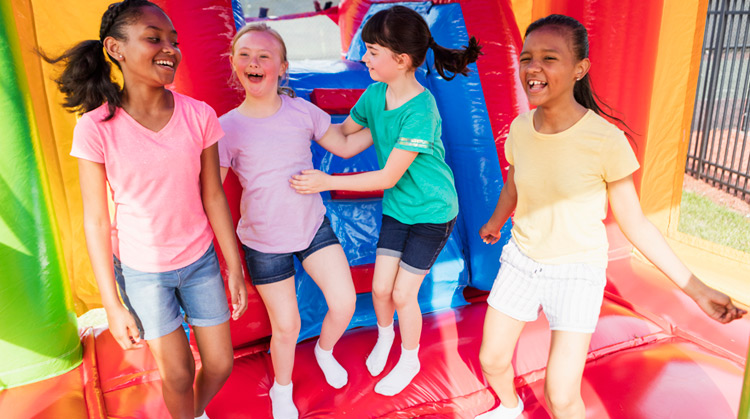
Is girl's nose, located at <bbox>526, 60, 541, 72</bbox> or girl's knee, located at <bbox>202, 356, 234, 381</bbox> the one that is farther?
girl's knee, located at <bbox>202, 356, 234, 381</bbox>

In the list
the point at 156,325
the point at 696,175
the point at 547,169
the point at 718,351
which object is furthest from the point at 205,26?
the point at 696,175

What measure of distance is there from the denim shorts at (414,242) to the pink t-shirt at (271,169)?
29cm

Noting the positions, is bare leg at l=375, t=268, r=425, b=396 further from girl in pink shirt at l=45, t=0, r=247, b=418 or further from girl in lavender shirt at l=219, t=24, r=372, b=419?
girl in pink shirt at l=45, t=0, r=247, b=418

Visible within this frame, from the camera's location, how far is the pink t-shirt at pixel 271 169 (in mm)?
1653

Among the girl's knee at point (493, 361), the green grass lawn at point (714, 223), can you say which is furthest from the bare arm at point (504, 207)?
the green grass lawn at point (714, 223)

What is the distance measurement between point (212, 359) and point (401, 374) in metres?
0.68

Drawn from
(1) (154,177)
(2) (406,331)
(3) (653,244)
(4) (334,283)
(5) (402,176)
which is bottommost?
(2) (406,331)

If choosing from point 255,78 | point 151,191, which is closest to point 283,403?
point 151,191

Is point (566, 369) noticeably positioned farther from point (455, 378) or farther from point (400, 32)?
point (400, 32)

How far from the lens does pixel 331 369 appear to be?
1915mm

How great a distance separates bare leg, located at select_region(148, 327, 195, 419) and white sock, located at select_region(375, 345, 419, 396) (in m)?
0.66

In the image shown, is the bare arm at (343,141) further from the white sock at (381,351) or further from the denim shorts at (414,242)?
the white sock at (381,351)

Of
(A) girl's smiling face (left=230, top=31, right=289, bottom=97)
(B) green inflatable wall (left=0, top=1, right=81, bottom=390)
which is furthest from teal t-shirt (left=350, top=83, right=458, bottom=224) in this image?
(B) green inflatable wall (left=0, top=1, right=81, bottom=390)

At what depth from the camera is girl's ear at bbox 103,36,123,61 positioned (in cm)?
133
